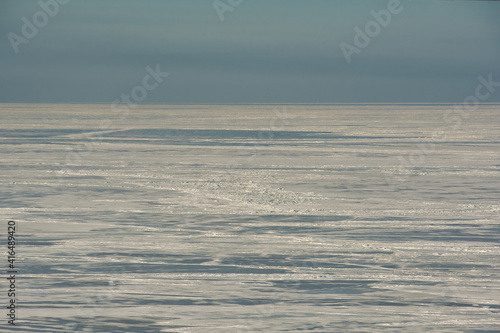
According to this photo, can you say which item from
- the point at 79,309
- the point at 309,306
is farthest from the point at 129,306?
the point at 309,306

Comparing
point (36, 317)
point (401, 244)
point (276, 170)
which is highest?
point (276, 170)

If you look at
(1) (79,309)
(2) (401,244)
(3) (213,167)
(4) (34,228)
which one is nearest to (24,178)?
(3) (213,167)

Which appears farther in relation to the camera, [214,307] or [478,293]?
[478,293]

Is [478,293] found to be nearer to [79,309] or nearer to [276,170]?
[79,309]

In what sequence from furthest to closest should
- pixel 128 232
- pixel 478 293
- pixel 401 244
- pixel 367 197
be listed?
pixel 367 197, pixel 128 232, pixel 401 244, pixel 478 293

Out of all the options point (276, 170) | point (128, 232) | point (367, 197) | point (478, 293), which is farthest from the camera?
point (276, 170)

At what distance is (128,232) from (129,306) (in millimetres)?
6461

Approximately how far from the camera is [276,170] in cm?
3381

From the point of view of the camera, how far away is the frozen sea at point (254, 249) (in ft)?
37.2

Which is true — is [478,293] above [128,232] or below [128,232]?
below

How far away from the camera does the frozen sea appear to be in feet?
37.2

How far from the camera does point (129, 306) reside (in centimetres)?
1179

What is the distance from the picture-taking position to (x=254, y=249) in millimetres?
16172

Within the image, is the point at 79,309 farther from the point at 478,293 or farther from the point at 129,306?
the point at 478,293
